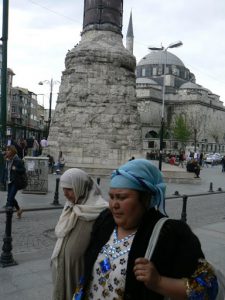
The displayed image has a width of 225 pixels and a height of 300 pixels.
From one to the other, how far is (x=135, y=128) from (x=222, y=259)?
17111 mm

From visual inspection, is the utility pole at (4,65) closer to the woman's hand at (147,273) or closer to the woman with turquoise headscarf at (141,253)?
the woman with turquoise headscarf at (141,253)

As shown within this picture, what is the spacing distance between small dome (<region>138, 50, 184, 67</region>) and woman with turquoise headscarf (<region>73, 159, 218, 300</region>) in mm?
102442

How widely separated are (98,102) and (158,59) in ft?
274

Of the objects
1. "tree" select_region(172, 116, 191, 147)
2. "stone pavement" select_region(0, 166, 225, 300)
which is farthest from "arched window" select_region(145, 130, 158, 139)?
"stone pavement" select_region(0, 166, 225, 300)

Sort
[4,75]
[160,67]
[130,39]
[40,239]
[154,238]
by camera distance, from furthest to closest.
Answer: [160,67] < [130,39] < [4,75] < [40,239] < [154,238]

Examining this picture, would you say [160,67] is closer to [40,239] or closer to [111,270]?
[40,239]

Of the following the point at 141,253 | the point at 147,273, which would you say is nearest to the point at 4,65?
the point at 141,253

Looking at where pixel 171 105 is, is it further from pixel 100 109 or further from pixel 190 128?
pixel 100 109

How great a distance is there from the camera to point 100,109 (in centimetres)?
2261

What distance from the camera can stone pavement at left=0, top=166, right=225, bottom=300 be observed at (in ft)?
15.3

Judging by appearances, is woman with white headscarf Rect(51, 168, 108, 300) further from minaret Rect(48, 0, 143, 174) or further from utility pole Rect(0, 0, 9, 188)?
minaret Rect(48, 0, 143, 174)

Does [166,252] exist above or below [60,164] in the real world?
above

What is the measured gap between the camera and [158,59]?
10238 cm

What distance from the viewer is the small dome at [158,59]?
102m
